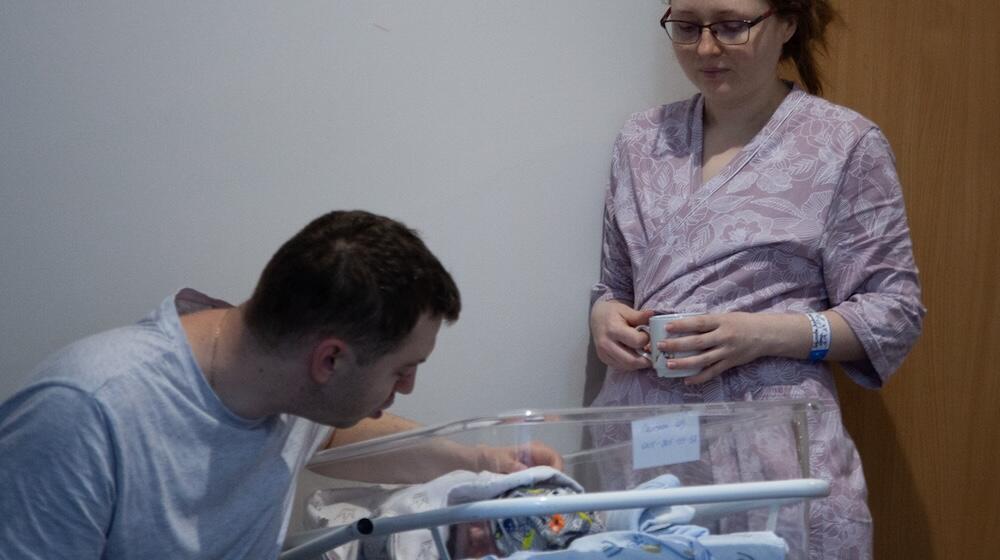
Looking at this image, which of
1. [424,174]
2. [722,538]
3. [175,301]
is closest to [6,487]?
[175,301]

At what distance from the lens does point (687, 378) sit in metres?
1.81

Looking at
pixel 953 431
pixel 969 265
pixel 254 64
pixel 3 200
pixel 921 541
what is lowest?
pixel 921 541

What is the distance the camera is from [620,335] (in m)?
1.89

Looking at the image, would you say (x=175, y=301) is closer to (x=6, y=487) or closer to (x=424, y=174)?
(x=6, y=487)

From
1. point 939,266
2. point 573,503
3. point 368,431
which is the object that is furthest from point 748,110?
point 573,503

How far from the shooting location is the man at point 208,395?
1221 mm

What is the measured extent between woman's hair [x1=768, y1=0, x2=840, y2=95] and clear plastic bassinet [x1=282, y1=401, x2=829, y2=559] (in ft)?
2.41

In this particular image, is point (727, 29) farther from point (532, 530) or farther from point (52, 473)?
point (52, 473)

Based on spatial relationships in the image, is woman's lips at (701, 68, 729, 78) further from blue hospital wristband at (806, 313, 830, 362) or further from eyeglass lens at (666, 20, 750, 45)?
blue hospital wristband at (806, 313, 830, 362)

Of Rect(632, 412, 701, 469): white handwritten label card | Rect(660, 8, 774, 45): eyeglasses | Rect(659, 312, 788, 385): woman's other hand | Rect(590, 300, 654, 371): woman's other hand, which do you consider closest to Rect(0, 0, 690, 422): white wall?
Rect(590, 300, 654, 371): woman's other hand

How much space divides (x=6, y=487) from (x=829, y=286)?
1.24 meters

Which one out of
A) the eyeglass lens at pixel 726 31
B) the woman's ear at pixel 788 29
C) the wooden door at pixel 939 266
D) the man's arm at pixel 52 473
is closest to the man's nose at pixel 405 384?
the man's arm at pixel 52 473

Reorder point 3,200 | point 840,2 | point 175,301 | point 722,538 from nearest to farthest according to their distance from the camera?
point 722,538, point 175,301, point 3,200, point 840,2

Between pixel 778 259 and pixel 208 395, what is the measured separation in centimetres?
94
